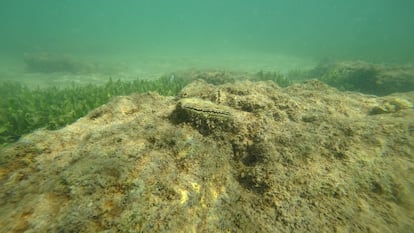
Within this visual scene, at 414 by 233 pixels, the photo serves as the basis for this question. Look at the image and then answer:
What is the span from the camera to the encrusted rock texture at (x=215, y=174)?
5.05 ft

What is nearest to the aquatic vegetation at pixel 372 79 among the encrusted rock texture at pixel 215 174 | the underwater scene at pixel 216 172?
the underwater scene at pixel 216 172

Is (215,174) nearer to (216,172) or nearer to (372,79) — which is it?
(216,172)

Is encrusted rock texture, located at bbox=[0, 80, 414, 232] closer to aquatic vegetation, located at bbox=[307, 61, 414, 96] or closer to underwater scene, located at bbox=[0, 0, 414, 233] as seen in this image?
underwater scene, located at bbox=[0, 0, 414, 233]

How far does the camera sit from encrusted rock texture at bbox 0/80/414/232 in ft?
5.05

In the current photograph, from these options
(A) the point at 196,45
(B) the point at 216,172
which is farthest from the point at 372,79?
(A) the point at 196,45

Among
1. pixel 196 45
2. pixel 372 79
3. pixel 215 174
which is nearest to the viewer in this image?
pixel 215 174

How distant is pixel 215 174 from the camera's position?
1.95 metres

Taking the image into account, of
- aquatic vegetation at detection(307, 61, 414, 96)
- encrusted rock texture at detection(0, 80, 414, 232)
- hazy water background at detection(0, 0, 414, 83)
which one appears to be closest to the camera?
encrusted rock texture at detection(0, 80, 414, 232)

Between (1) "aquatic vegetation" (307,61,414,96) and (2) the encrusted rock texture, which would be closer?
(2) the encrusted rock texture

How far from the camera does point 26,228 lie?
1411mm

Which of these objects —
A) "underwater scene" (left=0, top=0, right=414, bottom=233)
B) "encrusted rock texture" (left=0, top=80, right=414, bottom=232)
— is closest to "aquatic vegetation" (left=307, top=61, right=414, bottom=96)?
"underwater scene" (left=0, top=0, right=414, bottom=233)

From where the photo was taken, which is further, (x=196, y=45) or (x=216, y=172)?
(x=196, y=45)

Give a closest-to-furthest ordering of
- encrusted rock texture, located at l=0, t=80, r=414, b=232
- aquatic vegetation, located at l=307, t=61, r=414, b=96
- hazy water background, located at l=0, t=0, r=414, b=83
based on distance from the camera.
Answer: encrusted rock texture, located at l=0, t=80, r=414, b=232
aquatic vegetation, located at l=307, t=61, r=414, b=96
hazy water background, located at l=0, t=0, r=414, b=83

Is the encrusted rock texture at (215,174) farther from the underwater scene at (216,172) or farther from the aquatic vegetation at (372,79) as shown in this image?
the aquatic vegetation at (372,79)
